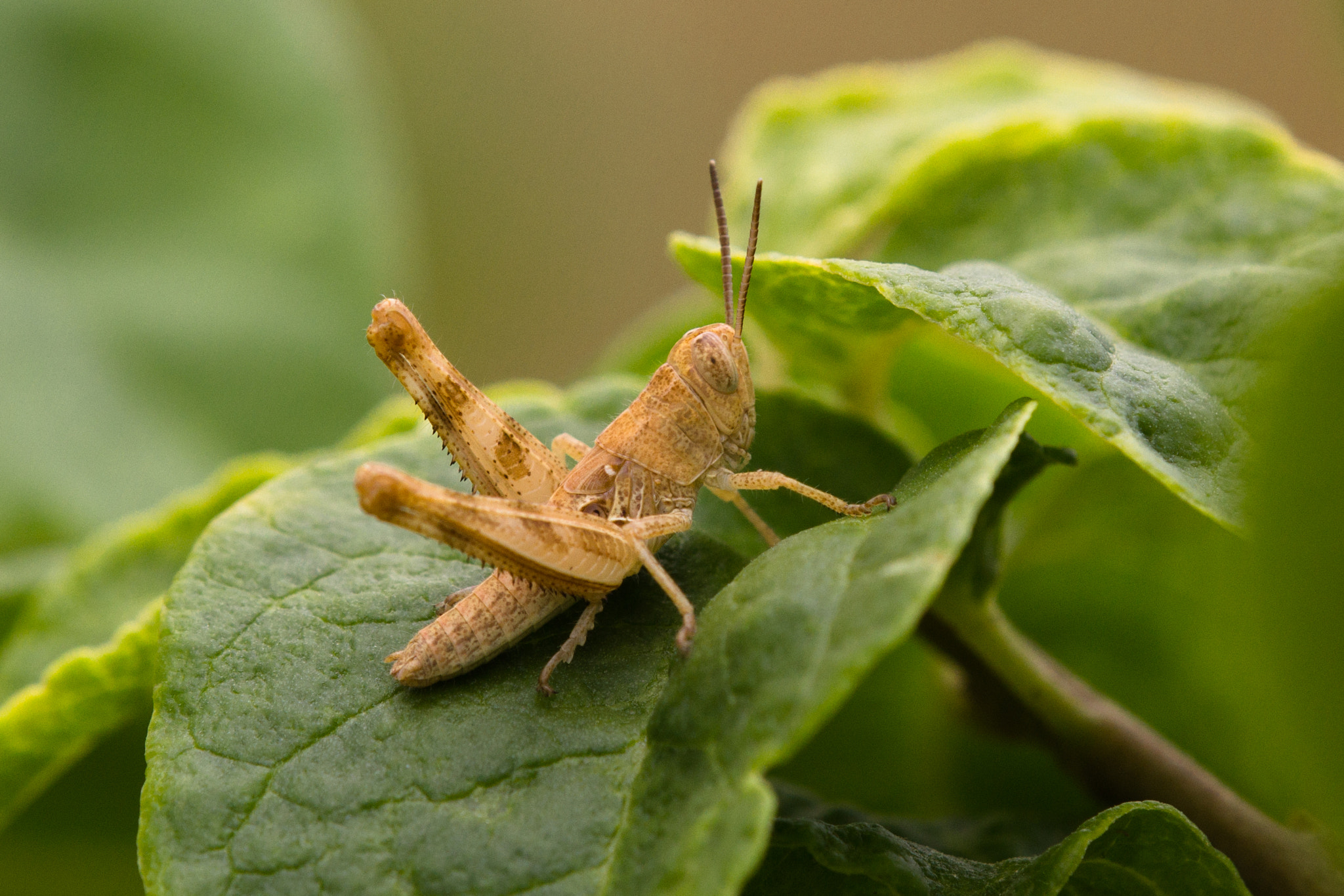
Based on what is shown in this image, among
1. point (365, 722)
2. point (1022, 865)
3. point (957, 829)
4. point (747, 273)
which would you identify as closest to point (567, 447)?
point (747, 273)

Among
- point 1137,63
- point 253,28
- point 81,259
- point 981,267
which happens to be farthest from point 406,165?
point 981,267

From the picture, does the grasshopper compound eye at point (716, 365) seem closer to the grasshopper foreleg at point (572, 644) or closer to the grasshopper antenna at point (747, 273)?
the grasshopper antenna at point (747, 273)

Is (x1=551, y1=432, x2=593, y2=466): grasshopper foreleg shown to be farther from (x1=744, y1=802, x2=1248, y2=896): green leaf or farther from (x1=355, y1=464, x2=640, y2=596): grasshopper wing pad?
(x1=744, y1=802, x2=1248, y2=896): green leaf

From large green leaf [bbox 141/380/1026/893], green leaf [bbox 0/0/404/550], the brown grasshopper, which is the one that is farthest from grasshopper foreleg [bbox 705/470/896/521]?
green leaf [bbox 0/0/404/550]

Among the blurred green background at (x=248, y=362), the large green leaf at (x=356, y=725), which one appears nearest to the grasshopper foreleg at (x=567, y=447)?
the large green leaf at (x=356, y=725)

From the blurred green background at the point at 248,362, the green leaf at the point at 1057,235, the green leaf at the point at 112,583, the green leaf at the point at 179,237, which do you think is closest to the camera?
the blurred green background at the point at 248,362

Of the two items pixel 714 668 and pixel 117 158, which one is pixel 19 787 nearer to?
pixel 714 668
